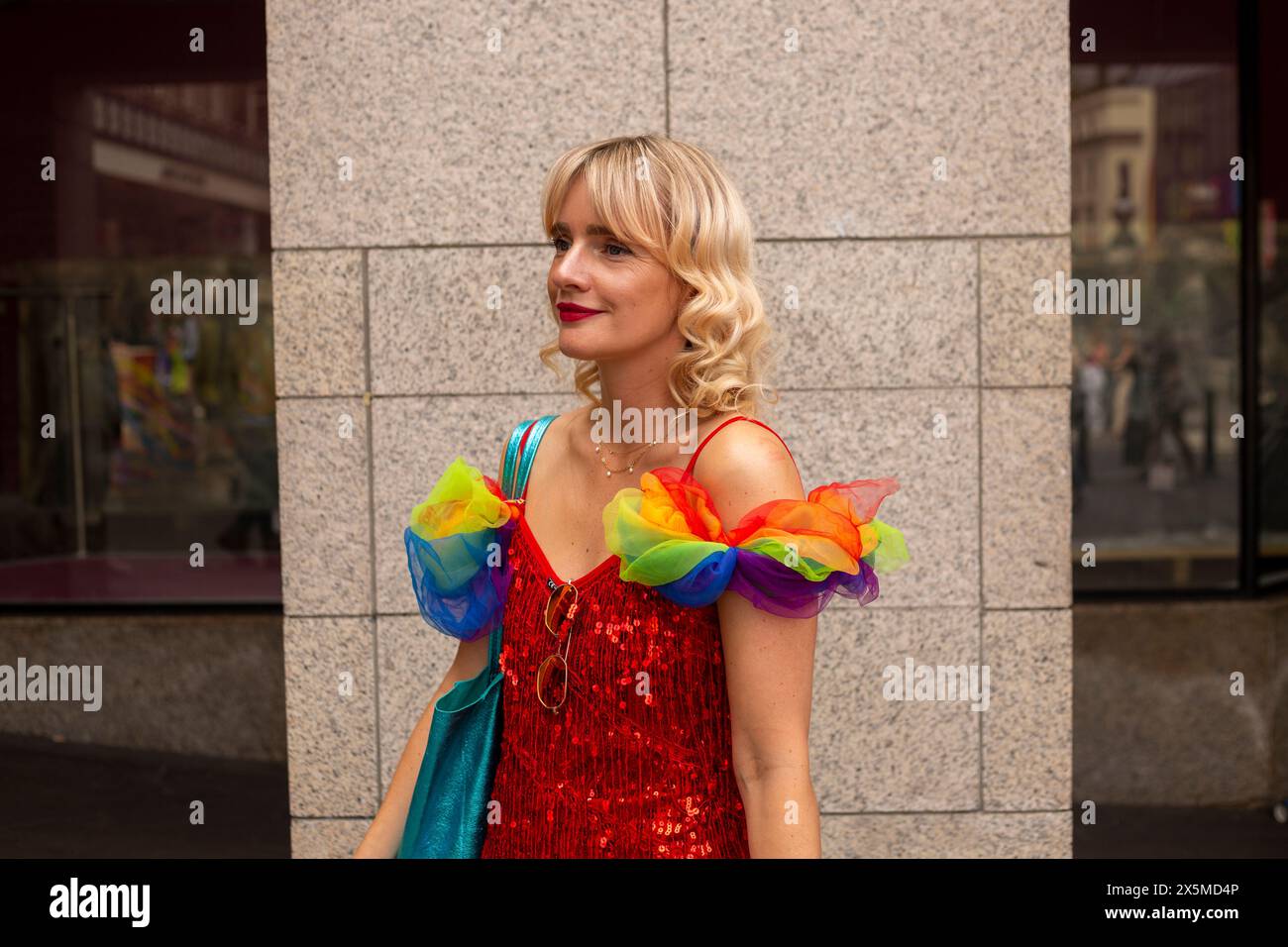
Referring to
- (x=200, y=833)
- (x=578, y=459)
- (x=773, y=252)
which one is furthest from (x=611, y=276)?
(x=200, y=833)

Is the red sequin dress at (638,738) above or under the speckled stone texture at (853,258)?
under

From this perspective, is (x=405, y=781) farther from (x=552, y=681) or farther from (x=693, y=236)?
(x=693, y=236)

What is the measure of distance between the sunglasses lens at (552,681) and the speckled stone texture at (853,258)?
2.35 m

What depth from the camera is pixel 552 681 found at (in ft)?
7.90

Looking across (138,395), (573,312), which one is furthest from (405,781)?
(138,395)

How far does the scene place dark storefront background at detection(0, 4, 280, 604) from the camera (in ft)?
27.2

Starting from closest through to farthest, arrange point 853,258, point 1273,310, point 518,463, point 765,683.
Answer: point 765,683, point 518,463, point 853,258, point 1273,310

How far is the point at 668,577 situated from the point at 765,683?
0.24 meters

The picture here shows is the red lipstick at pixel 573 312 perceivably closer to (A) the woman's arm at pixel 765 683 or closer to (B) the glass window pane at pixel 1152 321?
(A) the woman's arm at pixel 765 683

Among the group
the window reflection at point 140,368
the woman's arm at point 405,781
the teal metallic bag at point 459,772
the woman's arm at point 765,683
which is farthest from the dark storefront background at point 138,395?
the woman's arm at point 765,683

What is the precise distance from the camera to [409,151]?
4680 mm

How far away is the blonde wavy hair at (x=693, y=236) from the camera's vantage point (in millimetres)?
2332

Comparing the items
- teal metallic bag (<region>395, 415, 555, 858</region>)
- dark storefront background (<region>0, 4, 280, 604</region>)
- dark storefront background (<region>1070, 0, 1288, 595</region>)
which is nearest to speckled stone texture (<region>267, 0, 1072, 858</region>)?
teal metallic bag (<region>395, 415, 555, 858</region>)
